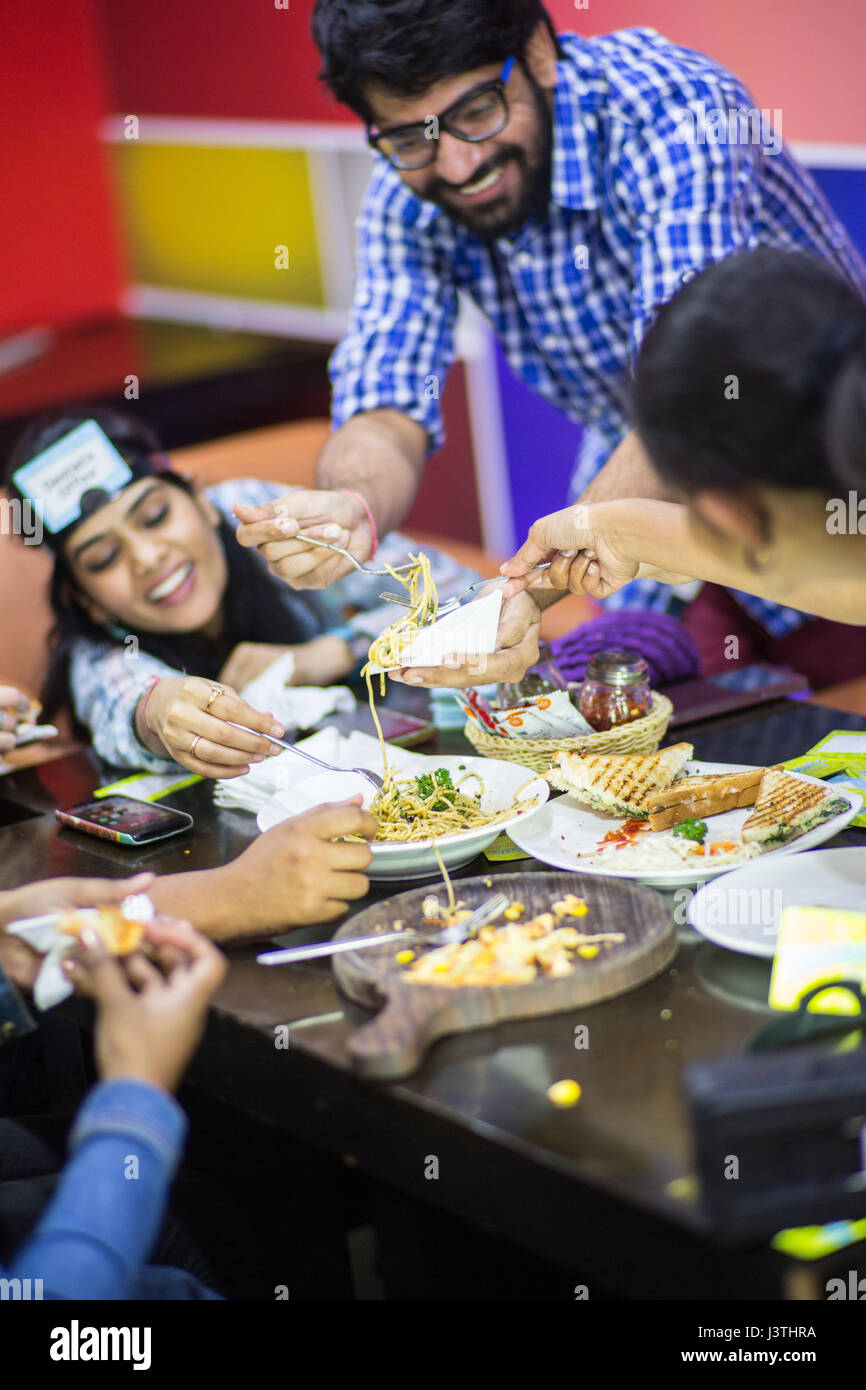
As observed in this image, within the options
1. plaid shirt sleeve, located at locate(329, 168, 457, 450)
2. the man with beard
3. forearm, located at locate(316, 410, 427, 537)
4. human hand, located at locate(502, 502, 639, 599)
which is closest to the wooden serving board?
the man with beard

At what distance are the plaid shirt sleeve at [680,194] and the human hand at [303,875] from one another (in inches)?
49.0

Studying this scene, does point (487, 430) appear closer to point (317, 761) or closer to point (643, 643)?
point (643, 643)

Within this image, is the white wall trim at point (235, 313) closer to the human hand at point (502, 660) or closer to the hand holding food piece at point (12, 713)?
the hand holding food piece at point (12, 713)

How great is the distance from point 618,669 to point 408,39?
117cm

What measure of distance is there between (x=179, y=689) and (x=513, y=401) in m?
3.32

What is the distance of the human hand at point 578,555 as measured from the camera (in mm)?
2031

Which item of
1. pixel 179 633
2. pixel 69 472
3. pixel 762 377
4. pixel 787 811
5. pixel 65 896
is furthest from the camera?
pixel 179 633

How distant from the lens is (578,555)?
6.82 feet

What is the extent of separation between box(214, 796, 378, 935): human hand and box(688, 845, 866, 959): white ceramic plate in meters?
0.41

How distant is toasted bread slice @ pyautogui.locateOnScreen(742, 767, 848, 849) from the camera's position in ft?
5.74

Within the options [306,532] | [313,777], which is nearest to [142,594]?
[306,532]

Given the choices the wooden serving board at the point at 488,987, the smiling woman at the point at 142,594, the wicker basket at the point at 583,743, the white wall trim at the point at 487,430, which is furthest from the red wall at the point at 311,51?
the wooden serving board at the point at 488,987

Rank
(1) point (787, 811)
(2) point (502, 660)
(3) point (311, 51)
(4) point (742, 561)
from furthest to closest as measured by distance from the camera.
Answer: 1. (3) point (311, 51)
2. (2) point (502, 660)
3. (1) point (787, 811)
4. (4) point (742, 561)

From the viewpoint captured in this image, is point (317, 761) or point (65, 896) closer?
point (65, 896)
